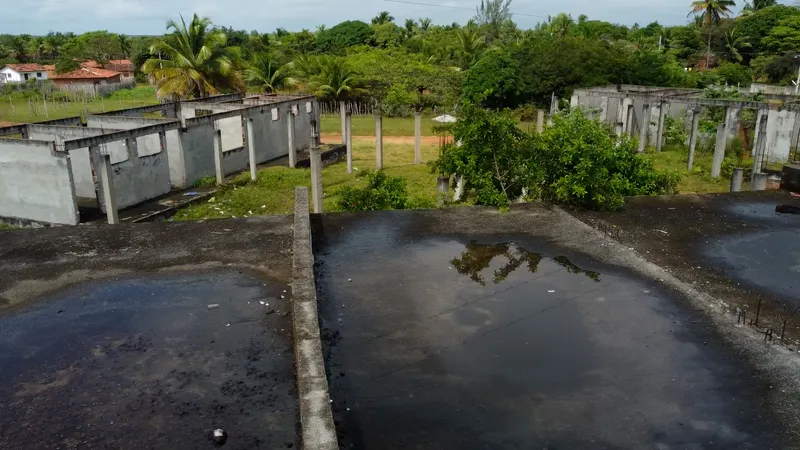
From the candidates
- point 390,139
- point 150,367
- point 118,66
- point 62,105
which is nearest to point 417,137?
point 390,139

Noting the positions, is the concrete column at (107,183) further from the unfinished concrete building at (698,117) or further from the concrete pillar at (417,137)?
the unfinished concrete building at (698,117)

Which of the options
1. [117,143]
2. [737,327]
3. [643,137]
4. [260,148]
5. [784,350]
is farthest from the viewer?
[643,137]

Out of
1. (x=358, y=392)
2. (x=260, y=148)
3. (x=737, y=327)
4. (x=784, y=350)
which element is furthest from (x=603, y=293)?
(x=260, y=148)

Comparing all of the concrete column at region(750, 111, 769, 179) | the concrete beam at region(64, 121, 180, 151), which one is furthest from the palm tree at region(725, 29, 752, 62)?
the concrete beam at region(64, 121, 180, 151)

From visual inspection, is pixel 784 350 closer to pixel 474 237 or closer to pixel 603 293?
pixel 603 293

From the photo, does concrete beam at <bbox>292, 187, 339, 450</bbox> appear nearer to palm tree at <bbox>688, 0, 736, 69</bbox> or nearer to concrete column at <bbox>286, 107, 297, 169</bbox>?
concrete column at <bbox>286, 107, 297, 169</bbox>

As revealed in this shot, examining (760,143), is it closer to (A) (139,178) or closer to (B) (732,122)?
(B) (732,122)
